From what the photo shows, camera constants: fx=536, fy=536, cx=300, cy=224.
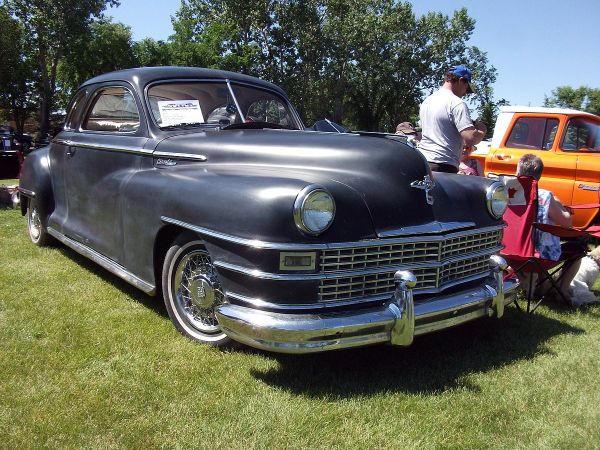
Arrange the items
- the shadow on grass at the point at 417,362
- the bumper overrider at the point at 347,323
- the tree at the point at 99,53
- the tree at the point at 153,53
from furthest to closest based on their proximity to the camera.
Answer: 1. the tree at the point at 153,53
2. the tree at the point at 99,53
3. the shadow on grass at the point at 417,362
4. the bumper overrider at the point at 347,323

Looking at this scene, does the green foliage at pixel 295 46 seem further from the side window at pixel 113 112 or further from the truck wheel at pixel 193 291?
the truck wheel at pixel 193 291

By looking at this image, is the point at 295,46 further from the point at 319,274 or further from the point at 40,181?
the point at 319,274

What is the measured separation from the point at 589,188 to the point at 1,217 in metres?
7.89

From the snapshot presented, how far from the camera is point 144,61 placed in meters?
33.1

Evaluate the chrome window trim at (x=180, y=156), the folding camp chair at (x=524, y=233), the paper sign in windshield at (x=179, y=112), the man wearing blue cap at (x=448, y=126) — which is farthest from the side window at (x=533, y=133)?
the chrome window trim at (x=180, y=156)

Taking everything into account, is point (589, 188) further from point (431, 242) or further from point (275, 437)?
point (275, 437)

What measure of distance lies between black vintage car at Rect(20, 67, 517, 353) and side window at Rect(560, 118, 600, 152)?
14.1 feet

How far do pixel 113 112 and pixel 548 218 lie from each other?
375 centimetres

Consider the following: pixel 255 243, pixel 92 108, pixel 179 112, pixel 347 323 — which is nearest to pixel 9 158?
pixel 92 108

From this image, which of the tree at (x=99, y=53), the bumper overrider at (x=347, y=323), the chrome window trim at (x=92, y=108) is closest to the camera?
the bumper overrider at (x=347, y=323)

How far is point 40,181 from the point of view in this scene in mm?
5316

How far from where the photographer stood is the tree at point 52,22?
2855 centimetres

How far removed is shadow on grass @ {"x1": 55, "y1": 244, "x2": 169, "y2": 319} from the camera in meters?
3.98

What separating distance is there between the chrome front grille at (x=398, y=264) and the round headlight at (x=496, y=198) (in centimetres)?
19
